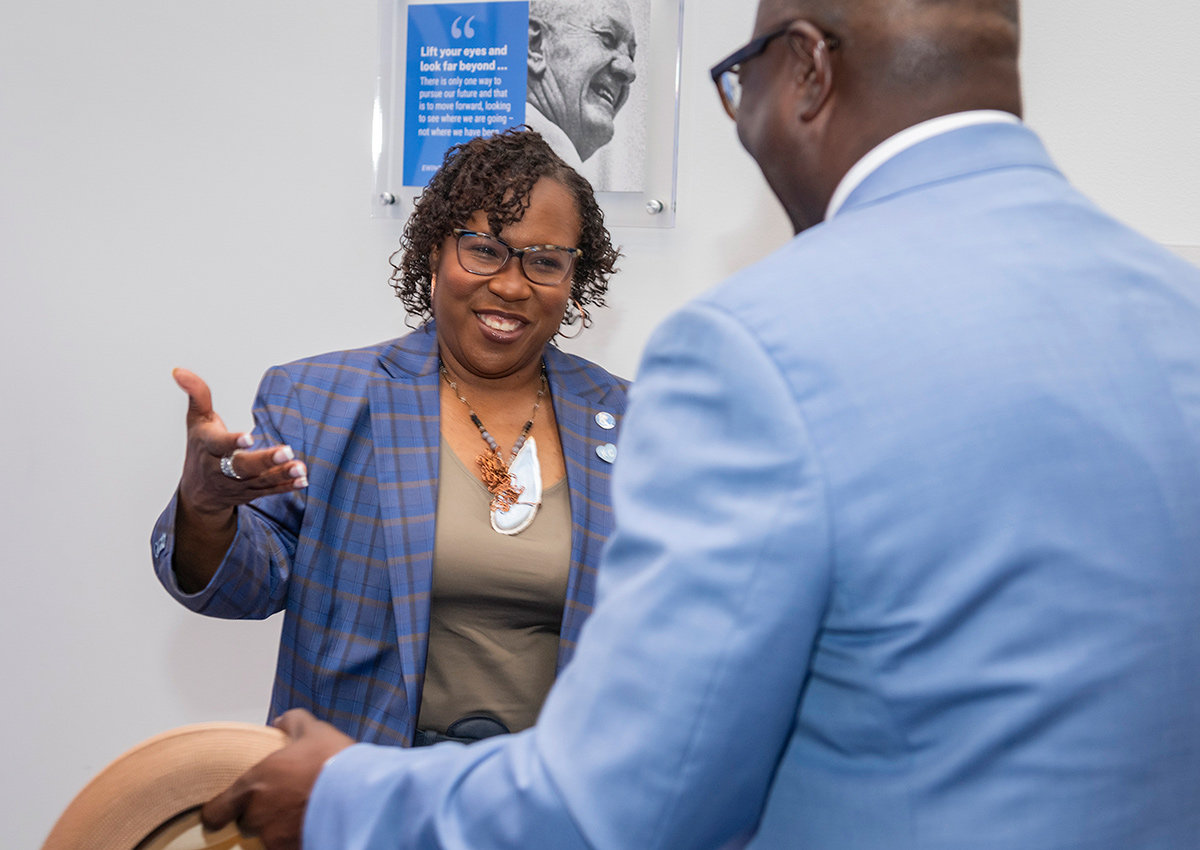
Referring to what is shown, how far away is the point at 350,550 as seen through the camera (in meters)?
1.69

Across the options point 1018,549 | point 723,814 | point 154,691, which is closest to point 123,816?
point 723,814

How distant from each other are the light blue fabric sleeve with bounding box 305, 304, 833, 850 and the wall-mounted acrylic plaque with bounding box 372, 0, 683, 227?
1.78 meters

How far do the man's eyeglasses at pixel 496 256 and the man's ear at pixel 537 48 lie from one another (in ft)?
2.33

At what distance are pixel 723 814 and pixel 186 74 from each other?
2634mm

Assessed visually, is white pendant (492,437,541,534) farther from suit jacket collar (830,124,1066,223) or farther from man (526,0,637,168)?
suit jacket collar (830,124,1066,223)

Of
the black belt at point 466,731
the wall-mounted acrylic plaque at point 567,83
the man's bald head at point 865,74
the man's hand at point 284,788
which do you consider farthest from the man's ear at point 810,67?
the wall-mounted acrylic plaque at point 567,83

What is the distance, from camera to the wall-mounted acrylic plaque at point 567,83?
7.82ft

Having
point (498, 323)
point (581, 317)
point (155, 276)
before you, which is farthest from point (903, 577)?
point (155, 276)

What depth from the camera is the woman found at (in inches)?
64.1

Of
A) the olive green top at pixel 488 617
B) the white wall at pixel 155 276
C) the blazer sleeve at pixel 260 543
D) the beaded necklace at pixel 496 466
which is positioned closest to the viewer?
the blazer sleeve at pixel 260 543

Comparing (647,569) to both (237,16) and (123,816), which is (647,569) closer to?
(123,816)

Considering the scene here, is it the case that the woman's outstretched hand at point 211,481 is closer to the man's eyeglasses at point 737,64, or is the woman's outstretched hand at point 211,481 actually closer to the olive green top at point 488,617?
the olive green top at point 488,617

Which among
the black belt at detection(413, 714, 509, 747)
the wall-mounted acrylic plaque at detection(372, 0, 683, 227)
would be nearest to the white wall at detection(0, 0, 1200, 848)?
the wall-mounted acrylic plaque at detection(372, 0, 683, 227)

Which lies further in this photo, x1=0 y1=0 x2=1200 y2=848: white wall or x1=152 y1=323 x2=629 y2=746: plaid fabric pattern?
x1=0 y1=0 x2=1200 y2=848: white wall
